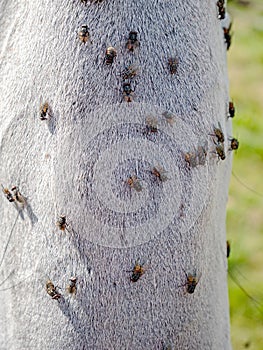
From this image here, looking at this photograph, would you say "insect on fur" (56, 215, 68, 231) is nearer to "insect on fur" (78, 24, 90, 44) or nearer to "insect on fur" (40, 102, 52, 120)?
"insect on fur" (40, 102, 52, 120)

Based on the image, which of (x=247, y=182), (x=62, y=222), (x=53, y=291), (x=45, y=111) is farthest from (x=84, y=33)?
(x=247, y=182)

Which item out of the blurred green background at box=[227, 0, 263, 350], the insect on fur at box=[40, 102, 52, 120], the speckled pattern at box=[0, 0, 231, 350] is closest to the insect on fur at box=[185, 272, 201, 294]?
the speckled pattern at box=[0, 0, 231, 350]

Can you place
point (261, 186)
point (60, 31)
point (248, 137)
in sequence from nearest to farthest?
point (60, 31)
point (261, 186)
point (248, 137)

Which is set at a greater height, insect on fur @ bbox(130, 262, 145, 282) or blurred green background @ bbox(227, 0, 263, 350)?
blurred green background @ bbox(227, 0, 263, 350)

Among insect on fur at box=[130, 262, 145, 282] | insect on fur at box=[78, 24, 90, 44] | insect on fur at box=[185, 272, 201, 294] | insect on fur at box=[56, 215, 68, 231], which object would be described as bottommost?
insect on fur at box=[130, 262, 145, 282]

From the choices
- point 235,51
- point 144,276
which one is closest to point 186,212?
point 144,276

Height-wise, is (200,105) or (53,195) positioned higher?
(200,105)

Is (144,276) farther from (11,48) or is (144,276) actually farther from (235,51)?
(235,51)

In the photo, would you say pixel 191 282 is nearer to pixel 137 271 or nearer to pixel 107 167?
pixel 137 271
